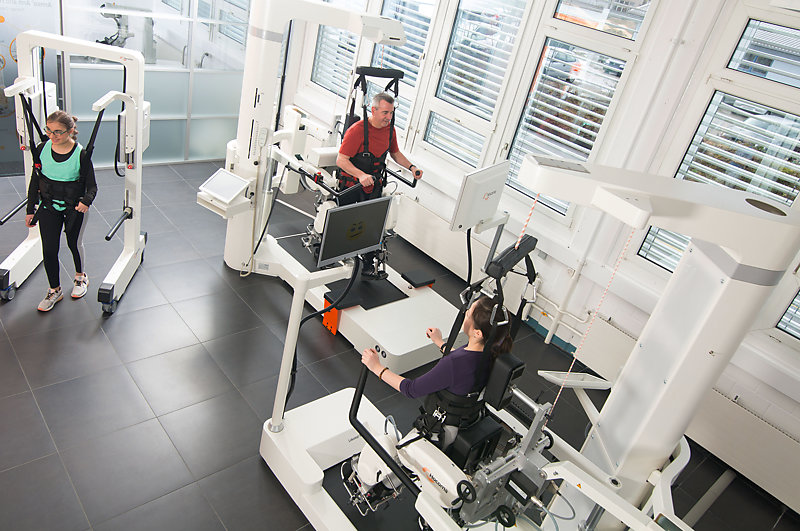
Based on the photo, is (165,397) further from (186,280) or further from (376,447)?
(376,447)

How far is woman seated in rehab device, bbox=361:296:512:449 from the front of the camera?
7.82ft

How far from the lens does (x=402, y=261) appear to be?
569 centimetres

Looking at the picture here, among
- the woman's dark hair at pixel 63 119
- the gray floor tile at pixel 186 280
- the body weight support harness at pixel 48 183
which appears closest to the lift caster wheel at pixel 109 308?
the gray floor tile at pixel 186 280

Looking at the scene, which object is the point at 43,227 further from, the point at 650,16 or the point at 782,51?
the point at 782,51

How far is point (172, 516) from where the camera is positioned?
280 centimetres

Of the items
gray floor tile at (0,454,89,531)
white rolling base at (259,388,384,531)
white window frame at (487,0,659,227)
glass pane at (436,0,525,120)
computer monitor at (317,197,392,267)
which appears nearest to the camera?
gray floor tile at (0,454,89,531)

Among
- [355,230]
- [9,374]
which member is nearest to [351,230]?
[355,230]

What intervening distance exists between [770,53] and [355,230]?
9.56ft

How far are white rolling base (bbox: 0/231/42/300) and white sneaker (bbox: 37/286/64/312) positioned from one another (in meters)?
0.24

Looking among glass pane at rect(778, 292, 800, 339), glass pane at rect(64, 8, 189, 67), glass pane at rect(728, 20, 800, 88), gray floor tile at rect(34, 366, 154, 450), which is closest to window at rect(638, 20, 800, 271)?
glass pane at rect(728, 20, 800, 88)

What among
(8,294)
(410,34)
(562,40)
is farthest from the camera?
(410,34)

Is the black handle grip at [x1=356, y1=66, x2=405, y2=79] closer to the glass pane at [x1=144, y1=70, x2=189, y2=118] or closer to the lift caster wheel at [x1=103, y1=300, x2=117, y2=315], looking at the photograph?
the lift caster wheel at [x1=103, y1=300, x2=117, y2=315]

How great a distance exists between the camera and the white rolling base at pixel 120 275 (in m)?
3.93

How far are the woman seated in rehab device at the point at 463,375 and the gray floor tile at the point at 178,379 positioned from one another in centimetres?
154
